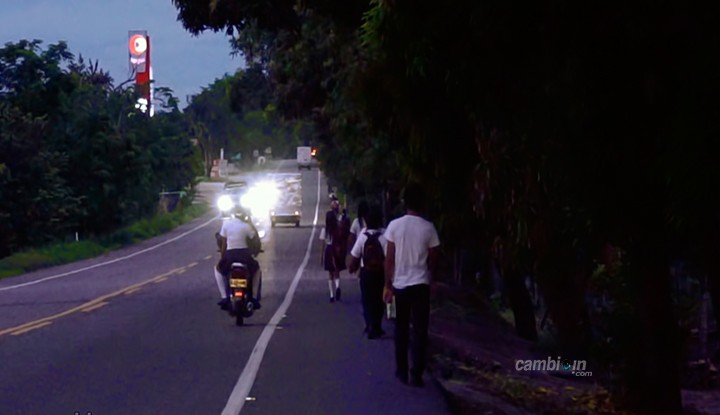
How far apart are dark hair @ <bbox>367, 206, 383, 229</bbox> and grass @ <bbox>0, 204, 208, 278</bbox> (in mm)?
24325

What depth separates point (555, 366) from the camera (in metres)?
15.6

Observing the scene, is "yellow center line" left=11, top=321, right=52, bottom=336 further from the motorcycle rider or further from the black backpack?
the black backpack

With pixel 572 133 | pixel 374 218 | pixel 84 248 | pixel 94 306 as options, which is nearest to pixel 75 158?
pixel 84 248

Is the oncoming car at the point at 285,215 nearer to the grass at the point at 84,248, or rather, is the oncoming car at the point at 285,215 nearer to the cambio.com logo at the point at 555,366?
the grass at the point at 84,248

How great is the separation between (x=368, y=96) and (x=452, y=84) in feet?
4.81

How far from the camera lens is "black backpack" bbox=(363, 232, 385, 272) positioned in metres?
15.4

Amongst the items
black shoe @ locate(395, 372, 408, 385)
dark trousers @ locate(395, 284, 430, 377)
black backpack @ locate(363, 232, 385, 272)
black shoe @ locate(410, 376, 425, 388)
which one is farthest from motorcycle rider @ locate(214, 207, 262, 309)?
black shoe @ locate(410, 376, 425, 388)

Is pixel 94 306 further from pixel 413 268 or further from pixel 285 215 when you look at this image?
pixel 285 215

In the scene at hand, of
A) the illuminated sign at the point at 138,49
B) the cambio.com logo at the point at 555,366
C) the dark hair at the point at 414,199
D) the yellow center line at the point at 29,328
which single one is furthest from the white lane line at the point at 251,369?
the illuminated sign at the point at 138,49

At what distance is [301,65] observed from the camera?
2636 cm

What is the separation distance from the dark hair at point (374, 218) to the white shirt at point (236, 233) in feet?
8.76

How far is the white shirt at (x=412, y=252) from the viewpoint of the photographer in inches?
454

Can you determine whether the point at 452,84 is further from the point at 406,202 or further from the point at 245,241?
the point at 245,241

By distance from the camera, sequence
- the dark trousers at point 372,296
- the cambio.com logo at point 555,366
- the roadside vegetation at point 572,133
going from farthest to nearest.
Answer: the dark trousers at point 372,296 < the cambio.com logo at point 555,366 < the roadside vegetation at point 572,133
